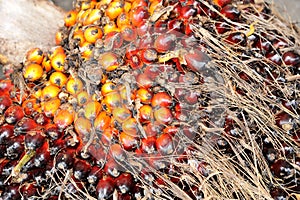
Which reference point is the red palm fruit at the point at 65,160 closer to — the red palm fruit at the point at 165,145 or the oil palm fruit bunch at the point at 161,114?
the oil palm fruit bunch at the point at 161,114

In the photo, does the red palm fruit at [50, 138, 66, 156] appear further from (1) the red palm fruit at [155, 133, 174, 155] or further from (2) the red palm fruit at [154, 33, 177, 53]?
(2) the red palm fruit at [154, 33, 177, 53]

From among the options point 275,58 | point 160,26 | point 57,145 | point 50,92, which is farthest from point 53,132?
point 275,58

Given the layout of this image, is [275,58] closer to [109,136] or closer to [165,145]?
[165,145]

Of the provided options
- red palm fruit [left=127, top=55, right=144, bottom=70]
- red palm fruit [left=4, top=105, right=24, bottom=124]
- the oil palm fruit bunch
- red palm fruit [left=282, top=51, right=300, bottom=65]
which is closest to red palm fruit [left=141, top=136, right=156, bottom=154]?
the oil palm fruit bunch

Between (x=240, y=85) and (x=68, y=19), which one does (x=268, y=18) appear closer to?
(x=240, y=85)

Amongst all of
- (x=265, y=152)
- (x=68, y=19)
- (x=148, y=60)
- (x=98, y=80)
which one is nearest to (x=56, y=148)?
(x=98, y=80)

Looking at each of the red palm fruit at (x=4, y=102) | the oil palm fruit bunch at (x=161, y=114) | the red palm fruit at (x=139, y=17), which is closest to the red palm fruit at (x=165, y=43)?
the oil palm fruit bunch at (x=161, y=114)
